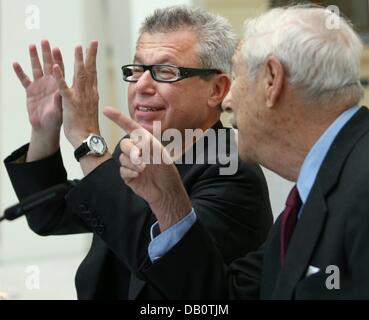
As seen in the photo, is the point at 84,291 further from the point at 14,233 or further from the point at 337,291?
the point at 14,233

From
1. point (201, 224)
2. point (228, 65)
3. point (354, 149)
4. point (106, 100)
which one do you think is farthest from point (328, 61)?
point (106, 100)

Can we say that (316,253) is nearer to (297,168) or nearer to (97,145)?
(297,168)

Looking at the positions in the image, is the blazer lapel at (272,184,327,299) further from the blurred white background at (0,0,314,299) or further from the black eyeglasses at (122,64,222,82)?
the blurred white background at (0,0,314,299)

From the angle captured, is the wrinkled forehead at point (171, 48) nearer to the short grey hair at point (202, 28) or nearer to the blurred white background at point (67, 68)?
the short grey hair at point (202, 28)

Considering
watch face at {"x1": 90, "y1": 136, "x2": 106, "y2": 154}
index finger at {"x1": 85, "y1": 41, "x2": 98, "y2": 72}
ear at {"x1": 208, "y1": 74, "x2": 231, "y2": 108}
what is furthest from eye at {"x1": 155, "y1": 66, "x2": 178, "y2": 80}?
watch face at {"x1": 90, "y1": 136, "x2": 106, "y2": 154}

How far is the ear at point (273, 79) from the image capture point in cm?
196

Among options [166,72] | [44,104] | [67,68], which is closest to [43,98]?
[44,104]

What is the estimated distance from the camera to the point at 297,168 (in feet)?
6.60

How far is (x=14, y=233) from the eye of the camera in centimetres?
616

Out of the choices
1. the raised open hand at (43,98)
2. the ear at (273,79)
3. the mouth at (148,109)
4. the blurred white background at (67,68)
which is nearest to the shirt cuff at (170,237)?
the ear at (273,79)

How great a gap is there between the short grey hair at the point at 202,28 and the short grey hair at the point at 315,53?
1.70ft

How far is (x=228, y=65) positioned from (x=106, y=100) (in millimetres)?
3468

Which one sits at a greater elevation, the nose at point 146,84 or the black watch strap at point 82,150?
the nose at point 146,84

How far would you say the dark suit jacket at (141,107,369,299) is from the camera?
1.75 m
